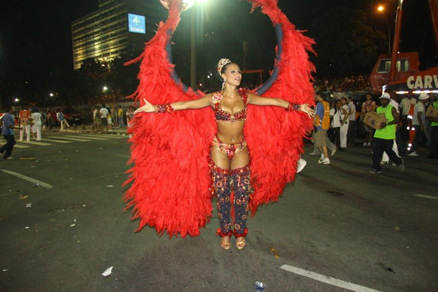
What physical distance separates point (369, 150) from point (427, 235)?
6.93 metres

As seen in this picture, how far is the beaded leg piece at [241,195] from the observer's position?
3.52m

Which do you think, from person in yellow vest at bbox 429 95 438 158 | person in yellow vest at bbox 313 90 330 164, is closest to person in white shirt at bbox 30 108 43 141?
person in yellow vest at bbox 313 90 330 164

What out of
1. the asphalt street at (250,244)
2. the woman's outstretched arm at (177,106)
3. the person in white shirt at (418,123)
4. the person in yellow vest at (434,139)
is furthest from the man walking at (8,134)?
the person in yellow vest at (434,139)

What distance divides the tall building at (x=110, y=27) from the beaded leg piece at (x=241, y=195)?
113m

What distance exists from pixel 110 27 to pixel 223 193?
462 ft

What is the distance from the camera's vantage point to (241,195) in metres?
3.54

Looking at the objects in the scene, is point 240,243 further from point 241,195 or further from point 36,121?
point 36,121

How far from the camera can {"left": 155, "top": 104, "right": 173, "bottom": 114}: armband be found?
333 centimetres

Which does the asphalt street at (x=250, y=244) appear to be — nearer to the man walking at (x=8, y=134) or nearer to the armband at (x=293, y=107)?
the armband at (x=293, y=107)

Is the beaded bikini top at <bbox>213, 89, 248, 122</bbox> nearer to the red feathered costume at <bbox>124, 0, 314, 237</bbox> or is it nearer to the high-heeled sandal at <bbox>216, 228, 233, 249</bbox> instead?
the red feathered costume at <bbox>124, 0, 314, 237</bbox>

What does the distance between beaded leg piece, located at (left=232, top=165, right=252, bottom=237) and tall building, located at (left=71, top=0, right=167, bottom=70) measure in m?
113

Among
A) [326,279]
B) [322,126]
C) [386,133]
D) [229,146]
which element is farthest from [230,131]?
[322,126]

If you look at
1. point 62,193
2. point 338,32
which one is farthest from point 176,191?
point 338,32

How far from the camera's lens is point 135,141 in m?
3.57
